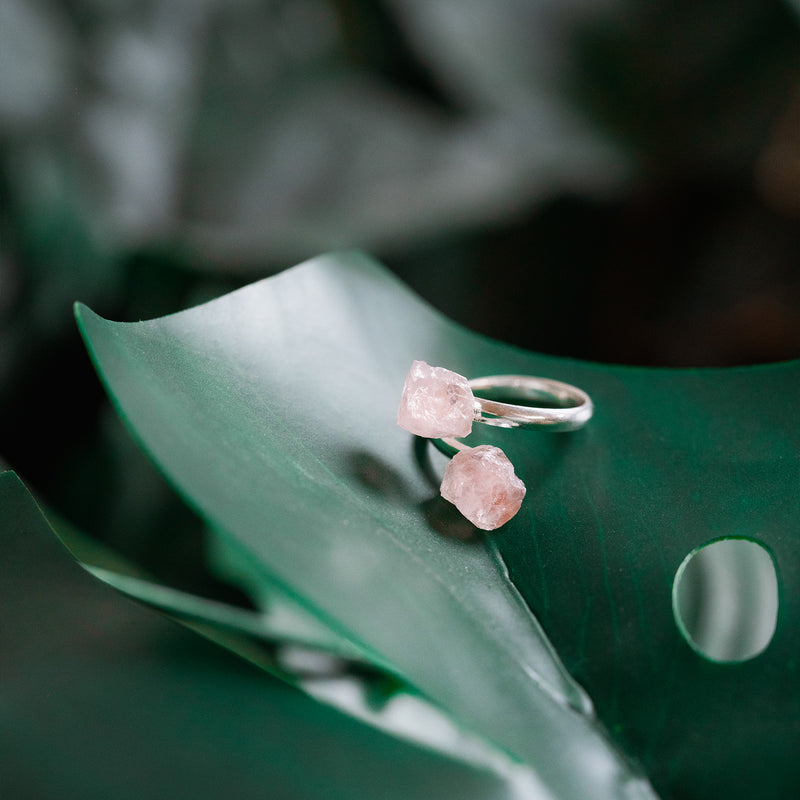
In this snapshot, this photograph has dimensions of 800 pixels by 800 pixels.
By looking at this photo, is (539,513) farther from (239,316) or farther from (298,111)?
(298,111)

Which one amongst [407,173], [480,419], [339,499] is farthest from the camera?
[407,173]

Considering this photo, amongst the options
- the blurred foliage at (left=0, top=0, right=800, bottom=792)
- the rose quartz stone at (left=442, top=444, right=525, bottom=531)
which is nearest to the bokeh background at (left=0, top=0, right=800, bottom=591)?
the blurred foliage at (left=0, top=0, right=800, bottom=792)

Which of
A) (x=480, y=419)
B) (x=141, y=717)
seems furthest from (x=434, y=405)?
(x=141, y=717)

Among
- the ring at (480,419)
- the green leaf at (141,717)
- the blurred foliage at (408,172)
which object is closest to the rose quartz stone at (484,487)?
the ring at (480,419)

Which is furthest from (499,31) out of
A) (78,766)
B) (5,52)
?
(78,766)

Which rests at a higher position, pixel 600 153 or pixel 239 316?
pixel 239 316

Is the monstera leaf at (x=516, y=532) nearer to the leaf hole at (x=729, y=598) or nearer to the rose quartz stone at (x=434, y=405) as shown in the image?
the rose quartz stone at (x=434, y=405)

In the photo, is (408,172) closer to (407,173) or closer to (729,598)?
(407,173)
